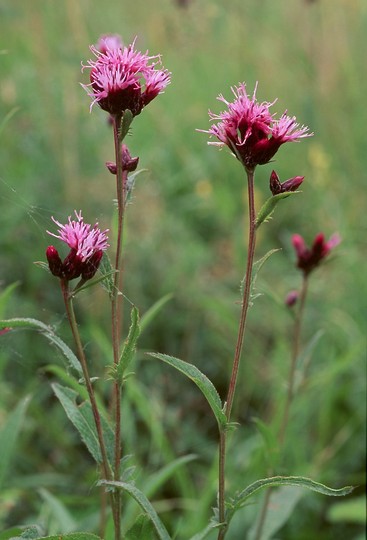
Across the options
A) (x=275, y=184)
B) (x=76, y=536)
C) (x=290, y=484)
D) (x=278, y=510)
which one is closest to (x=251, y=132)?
(x=275, y=184)

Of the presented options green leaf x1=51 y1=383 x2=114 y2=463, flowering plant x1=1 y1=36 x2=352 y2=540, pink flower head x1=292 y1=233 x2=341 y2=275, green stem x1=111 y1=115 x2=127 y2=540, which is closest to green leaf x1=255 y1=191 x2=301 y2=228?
flowering plant x1=1 y1=36 x2=352 y2=540

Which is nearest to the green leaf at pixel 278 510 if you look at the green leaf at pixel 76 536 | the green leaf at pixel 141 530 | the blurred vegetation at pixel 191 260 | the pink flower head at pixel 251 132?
the blurred vegetation at pixel 191 260

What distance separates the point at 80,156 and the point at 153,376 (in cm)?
118

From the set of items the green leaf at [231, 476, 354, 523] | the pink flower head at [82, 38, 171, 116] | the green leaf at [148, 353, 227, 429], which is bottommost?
the green leaf at [231, 476, 354, 523]

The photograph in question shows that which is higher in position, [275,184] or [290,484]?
[275,184]

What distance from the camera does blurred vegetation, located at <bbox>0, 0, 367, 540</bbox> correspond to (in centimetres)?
193

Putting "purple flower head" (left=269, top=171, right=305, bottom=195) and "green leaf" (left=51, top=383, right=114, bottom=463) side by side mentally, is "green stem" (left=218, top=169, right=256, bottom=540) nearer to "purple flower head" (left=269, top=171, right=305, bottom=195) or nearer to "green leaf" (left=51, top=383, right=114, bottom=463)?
"purple flower head" (left=269, top=171, right=305, bottom=195)

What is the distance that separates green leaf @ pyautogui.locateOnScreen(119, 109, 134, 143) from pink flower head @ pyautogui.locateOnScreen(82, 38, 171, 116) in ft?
0.06

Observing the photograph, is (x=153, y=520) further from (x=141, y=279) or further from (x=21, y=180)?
(x=21, y=180)

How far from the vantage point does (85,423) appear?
1096 millimetres

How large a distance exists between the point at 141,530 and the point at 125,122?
0.57 metres

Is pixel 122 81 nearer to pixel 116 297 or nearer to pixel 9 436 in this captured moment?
pixel 116 297

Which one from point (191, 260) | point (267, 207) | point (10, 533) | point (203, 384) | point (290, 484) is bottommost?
point (10, 533)

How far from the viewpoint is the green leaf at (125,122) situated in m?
0.95
